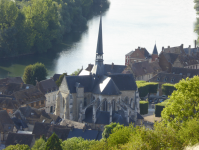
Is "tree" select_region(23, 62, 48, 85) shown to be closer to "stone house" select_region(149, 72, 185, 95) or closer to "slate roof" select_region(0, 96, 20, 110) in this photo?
"slate roof" select_region(0, 96, 20, 110)

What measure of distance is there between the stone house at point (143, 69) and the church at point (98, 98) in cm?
2480

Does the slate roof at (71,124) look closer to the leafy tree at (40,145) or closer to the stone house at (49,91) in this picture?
the leafy tree at (40,145)

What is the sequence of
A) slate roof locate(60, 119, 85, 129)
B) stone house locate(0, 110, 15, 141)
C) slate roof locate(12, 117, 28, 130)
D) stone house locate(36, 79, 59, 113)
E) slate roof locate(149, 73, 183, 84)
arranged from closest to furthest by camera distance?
slate roof locate(60, 119, 85, 129)
stone house locate(0, 110, 15, 141)
slate roof locate(12, 117, 28, 130)
stone house locate(36, 79, 59, 113)
slate roof locate(149, 73, 183, 84)

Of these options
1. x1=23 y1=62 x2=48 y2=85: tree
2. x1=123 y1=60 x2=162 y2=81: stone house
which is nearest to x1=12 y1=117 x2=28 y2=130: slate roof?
x1=23 y1=62 x2=48 y2=85: tree

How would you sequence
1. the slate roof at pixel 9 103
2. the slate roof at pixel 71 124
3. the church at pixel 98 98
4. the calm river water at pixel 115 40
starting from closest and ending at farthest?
the slate roof at pixel 71 124 < the church at pixel 98 98 < the slate roof at pixel 9 103 < the calm river water at pixel 115 40

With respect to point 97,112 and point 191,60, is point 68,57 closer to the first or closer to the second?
point 191,60

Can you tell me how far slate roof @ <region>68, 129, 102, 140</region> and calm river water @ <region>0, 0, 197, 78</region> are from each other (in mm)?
41615

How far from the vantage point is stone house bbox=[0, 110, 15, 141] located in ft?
163

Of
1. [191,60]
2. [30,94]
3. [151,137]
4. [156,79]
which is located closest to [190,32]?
[191,60]

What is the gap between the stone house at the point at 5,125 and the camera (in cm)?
4966

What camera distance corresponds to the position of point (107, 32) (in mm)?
145750

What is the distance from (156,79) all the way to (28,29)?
4806 cm

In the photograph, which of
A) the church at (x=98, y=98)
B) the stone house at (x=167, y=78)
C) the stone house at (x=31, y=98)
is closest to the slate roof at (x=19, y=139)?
the church at (x=98, y=98)

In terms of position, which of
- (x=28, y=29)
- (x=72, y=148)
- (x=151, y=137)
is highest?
(x=28, y=29)
